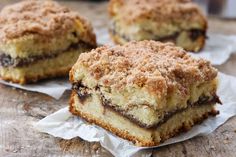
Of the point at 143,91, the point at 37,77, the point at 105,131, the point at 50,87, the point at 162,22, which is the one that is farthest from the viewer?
the point at 162,22

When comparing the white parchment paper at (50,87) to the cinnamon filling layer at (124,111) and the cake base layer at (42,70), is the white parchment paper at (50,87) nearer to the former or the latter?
the cake base layer at (42,70)

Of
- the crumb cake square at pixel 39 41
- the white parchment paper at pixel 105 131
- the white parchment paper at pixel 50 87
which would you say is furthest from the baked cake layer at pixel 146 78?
the crumb cake square at pixel 39 41

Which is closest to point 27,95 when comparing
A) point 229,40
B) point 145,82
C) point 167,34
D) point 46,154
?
point 46,154

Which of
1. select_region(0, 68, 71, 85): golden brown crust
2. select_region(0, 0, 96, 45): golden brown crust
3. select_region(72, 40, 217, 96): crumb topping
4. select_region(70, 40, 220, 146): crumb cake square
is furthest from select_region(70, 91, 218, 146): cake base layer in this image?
select_region(0, 0, 96, 45): golden brown crust

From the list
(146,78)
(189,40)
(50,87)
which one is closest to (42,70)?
(50,87)

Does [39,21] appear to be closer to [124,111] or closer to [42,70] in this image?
[42,70]

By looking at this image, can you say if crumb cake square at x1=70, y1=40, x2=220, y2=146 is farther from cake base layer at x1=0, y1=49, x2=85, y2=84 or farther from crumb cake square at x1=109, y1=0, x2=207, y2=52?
crumb cake square at x1=109, y1=0, x2=207, y2=52
